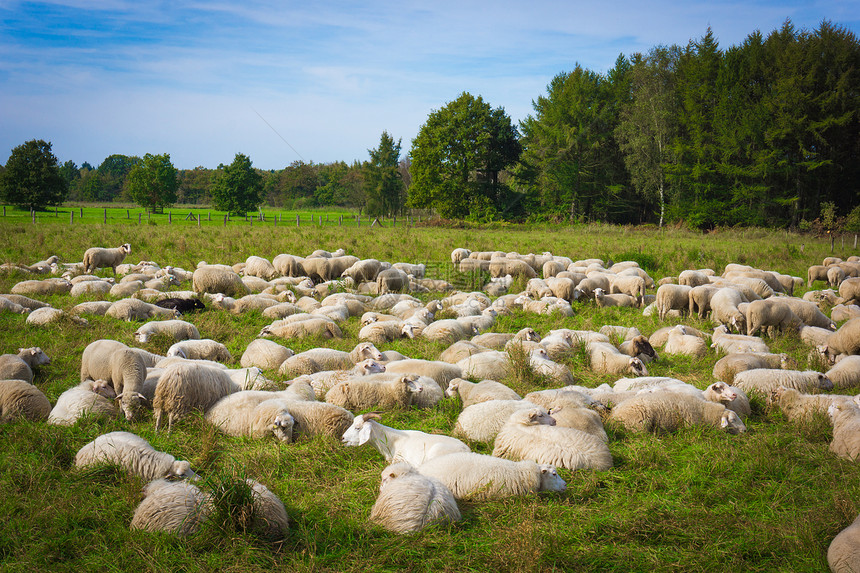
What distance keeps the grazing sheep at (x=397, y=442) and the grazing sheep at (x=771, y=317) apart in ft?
26.3

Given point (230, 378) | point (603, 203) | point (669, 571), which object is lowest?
point (669, 571)

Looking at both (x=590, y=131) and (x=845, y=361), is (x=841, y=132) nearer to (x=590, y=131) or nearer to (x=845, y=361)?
(x=590, y=131)

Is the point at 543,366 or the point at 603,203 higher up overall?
the point at 603,203

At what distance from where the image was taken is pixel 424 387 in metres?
6.39

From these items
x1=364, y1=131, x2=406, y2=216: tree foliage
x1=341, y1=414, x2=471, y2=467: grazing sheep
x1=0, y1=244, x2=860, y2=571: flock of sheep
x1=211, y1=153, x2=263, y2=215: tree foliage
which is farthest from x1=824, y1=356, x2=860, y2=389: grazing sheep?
x1=211, y1=153, x2=263, y2=215: tree foliage

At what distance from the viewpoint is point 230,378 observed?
631cm

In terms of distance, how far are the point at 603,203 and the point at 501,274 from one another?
1426 inches

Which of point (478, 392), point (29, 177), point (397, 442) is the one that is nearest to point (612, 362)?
point (478, 392)

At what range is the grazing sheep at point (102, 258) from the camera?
15.6 metres

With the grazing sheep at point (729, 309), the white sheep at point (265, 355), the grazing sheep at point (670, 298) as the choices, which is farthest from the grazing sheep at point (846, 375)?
the white sheep at point (265, 355)

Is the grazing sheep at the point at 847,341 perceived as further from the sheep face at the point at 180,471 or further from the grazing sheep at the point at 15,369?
the grazing sheep at the point at 15,369

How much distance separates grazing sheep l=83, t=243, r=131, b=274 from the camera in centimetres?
1565

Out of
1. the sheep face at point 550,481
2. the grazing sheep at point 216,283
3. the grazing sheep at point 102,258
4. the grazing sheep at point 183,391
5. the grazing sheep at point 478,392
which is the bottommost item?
the sheep face at point 550,481

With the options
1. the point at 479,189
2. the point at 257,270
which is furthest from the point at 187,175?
the point at 257,270
